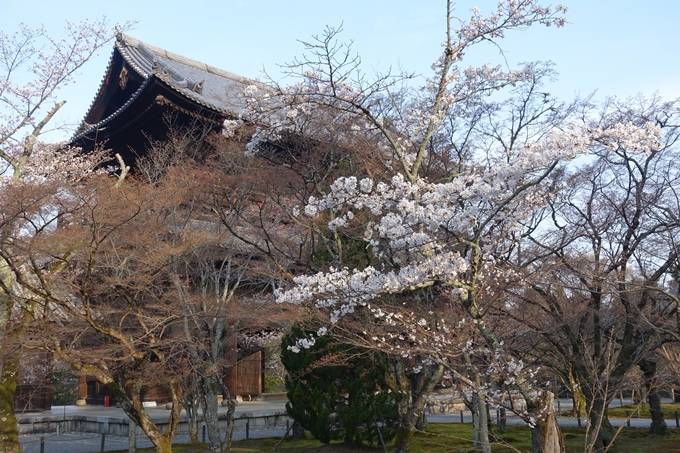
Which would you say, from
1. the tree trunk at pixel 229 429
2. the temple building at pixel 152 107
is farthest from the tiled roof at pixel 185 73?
the tree trunk at pixel 229 429

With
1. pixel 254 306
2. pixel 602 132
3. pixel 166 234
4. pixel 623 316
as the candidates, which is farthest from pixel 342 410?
pixel 602 132

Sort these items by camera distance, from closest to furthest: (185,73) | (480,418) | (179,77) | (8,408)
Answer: (8,408), (480,418), (179,77), (185,73)

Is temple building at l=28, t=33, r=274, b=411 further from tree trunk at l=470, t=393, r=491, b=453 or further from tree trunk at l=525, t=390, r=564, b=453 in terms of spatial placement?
tree trunk at l=525, t=390, r=564, b=453

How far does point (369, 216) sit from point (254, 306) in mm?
3461

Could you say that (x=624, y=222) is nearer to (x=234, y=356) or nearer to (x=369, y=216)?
(x=369, y=216)

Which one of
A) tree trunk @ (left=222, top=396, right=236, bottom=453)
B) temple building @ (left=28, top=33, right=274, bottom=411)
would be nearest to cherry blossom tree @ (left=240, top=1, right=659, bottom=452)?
tree trunk @ (left=222, top=396, right=236, bottom=453)

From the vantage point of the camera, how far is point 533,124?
446 inches

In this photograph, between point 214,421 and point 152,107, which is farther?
point 152,107

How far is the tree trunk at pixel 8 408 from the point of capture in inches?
340

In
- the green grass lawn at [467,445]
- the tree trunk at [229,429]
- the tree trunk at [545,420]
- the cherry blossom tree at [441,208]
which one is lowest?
the green grass lawn at [467,445]

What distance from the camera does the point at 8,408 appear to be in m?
8.83

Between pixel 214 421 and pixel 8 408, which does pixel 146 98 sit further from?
pixel 8 408

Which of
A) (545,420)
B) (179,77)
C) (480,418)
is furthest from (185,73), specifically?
(545,420)

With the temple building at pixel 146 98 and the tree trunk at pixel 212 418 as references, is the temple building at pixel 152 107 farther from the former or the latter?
the tree trunk at pixel 212 418
